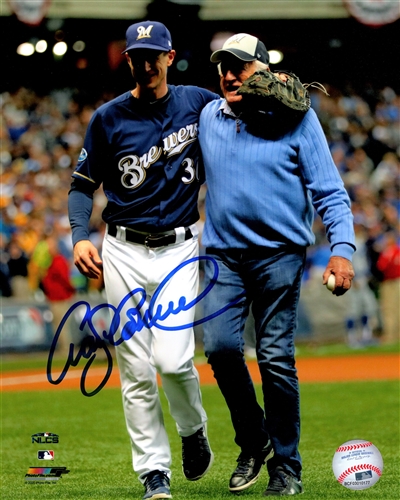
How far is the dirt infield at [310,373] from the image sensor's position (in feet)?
40.0

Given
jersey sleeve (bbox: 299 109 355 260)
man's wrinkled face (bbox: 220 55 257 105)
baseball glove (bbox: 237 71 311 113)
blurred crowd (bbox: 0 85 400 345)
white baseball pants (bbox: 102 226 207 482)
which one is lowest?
white baseball pants (bbox: 102 226 207 482)

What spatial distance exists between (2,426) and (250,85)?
4912mm

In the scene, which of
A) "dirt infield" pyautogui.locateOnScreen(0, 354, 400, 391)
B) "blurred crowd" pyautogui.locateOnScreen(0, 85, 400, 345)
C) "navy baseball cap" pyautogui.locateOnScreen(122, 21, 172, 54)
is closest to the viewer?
"navy baseball cap" pyautogui.locateOnScreen(122, 21, 172, 54)

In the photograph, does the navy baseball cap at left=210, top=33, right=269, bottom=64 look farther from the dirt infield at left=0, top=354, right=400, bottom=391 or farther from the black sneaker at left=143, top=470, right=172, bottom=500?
the dirt infield at left=0, top=354, right=400, bottom=391

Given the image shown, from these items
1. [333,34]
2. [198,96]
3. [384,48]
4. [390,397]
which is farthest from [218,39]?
[198,96]

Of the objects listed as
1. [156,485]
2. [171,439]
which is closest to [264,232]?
[156,485]

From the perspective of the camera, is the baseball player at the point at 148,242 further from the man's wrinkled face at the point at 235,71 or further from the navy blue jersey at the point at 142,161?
the man's wrinkled face at the point at 235,71

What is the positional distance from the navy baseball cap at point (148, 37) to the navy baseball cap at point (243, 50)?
0.26 meters

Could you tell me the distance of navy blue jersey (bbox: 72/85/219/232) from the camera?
16.1ft

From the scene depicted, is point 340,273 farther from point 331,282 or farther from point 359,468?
point 359,468

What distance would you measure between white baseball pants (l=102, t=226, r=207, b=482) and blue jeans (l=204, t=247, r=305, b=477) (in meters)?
0.14

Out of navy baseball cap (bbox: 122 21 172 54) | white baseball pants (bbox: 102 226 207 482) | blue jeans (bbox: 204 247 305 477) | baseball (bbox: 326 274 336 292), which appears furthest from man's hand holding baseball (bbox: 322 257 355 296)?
navy baseball cap (bbox: 122 21 172 54)

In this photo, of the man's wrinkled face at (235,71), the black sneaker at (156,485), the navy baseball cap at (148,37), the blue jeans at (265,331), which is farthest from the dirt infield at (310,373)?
the navy baseball cap at (148,37)

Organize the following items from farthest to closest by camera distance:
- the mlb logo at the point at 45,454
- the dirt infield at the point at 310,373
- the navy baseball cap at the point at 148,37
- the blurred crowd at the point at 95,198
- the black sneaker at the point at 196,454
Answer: the blurred crowd at the point at 95,198, the dirt infield at the point at 310,373, the mlb logo at the point at 45,454, the black sneaker at the point at 196,454, the navy baseball cap at the point at 148,37
